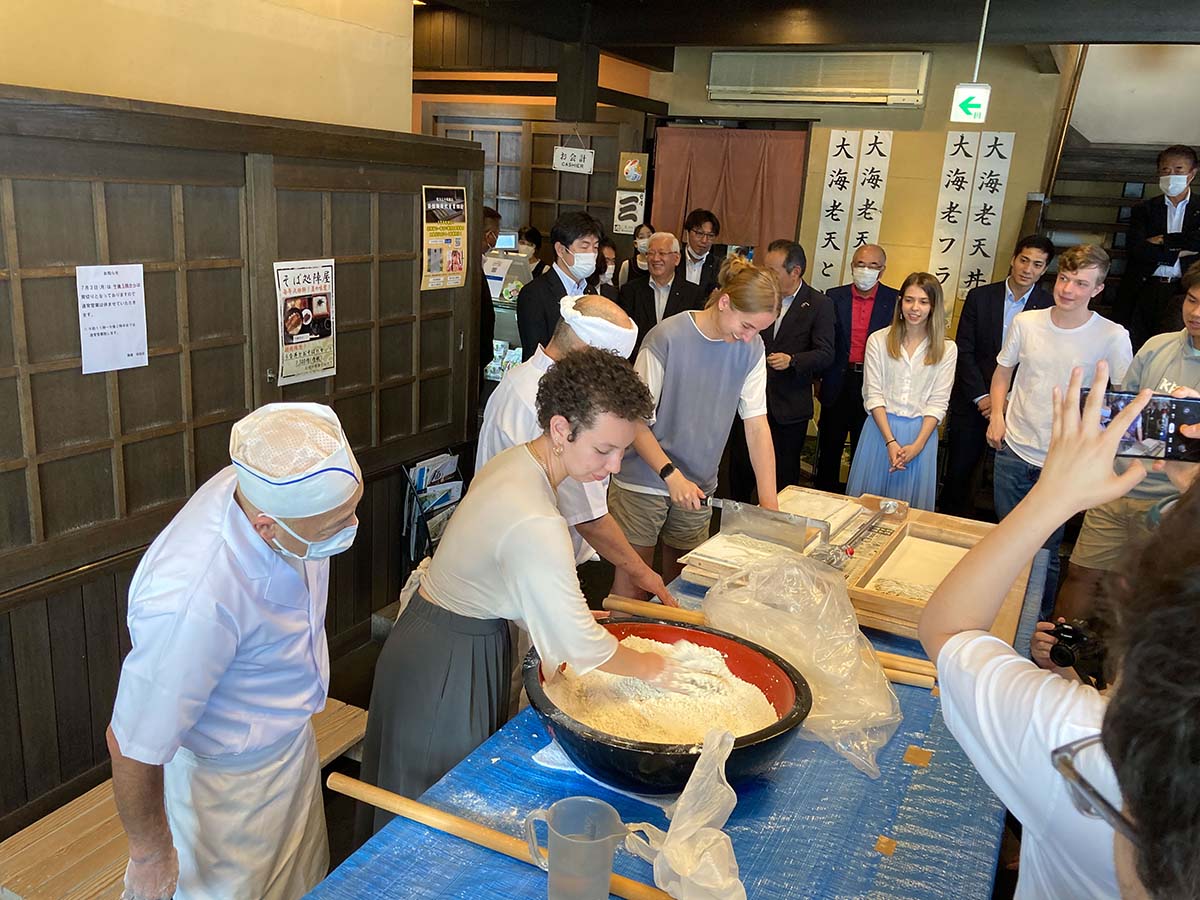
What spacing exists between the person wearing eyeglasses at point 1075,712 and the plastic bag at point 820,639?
1.85 ft

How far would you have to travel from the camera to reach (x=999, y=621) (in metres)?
2.29

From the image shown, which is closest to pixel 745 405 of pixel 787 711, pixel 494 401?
pixel 494 401

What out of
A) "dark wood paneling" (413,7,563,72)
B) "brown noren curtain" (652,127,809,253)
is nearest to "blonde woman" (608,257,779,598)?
"brown noren curtain" (652,127,809,253)

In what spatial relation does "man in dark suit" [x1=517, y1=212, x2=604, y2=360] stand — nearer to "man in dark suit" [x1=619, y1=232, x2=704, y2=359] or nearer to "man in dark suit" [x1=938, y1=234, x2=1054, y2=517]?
"man in dark suit" [x1=619, y1=232, x2=704, y2=359]

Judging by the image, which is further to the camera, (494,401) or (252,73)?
(252,73)

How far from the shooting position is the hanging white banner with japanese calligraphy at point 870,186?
6.85m

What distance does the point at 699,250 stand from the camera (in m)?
Answer: 5.57

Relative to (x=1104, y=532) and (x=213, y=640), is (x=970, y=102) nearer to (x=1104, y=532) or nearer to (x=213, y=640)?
(x=1104, y=532)

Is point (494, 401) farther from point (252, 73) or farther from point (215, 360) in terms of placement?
point (252, 73)

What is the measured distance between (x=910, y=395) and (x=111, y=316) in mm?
3055

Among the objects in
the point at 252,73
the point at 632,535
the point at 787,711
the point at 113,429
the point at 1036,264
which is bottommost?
the point at 632,535

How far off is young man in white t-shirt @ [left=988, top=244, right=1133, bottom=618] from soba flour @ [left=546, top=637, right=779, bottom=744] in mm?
2157

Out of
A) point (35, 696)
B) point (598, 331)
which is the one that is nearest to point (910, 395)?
point (598, 331)

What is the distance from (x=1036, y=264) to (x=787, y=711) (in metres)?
3.66
